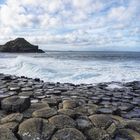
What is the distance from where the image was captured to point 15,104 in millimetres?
4203

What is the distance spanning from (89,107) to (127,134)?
1.28 meters

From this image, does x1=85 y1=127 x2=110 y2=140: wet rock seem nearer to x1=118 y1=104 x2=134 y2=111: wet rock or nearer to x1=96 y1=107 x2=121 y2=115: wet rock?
x1=96 y1=107 x2=121 y2=115: wet rock

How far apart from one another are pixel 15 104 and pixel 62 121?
0.93 metres

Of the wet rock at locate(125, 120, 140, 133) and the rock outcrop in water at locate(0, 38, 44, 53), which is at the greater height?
the wet rock at locate(125, 120, 140, 133)

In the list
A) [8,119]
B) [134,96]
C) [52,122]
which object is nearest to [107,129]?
[52,122]

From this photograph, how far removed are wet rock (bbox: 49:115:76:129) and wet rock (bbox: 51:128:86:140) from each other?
0.12 meters

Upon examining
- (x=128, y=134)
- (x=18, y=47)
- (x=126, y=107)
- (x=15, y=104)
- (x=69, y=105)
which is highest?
(x=15, y=104)

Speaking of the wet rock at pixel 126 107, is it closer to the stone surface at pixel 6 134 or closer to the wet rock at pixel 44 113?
the wet rock at pixel 44 113

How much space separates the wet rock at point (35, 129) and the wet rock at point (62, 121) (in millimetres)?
95

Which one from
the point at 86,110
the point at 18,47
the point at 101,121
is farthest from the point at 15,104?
the point at 18,47

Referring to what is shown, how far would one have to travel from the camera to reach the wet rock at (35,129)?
11.1ft

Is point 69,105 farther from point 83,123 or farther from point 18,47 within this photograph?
point 18,47

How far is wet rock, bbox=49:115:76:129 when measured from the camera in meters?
3.65

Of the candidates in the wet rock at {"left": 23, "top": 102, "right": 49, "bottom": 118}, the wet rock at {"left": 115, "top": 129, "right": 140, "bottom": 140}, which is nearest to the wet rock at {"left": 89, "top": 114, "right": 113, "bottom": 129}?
the wet rock at {"left": 115, "top": 129, "right": 140, "bottom": 140}
